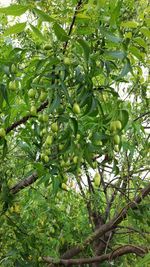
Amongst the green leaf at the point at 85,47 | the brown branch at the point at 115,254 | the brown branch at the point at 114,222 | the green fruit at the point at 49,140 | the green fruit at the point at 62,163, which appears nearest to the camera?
the green leaf at the point at 85,47

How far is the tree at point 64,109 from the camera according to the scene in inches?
42.4

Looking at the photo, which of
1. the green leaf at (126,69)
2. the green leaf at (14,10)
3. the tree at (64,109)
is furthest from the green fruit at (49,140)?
the green leaf at (14,10)

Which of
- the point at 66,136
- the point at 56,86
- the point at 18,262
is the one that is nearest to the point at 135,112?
the point at 18,262

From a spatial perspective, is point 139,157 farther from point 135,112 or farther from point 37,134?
point 37,134

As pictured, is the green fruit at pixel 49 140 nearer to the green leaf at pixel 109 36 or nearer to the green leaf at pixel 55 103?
the green leaf at pixel 55 103

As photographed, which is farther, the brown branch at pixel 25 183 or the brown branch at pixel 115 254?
the brown branch at pixel 115 254

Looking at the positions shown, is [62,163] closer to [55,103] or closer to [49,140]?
[49,140]

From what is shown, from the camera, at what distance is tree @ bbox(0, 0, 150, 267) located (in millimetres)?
1078

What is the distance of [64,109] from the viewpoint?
1294 mm

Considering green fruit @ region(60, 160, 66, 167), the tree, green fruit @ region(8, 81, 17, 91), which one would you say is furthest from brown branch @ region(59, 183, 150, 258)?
green fruit @ region(8, 81, 17, 91)

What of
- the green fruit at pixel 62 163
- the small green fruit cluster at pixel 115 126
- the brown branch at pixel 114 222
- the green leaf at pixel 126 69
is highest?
the brown branch at pixel 114 222

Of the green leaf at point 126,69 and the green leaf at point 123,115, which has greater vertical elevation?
the green leaf at point 126,69

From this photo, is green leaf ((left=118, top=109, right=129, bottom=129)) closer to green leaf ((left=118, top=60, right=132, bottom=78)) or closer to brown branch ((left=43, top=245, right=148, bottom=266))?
green leaf ((left=118, top=60, right=132, bottom=78))

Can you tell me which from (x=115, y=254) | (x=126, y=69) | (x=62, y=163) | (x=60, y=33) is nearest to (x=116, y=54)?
(x=126, y=69)
